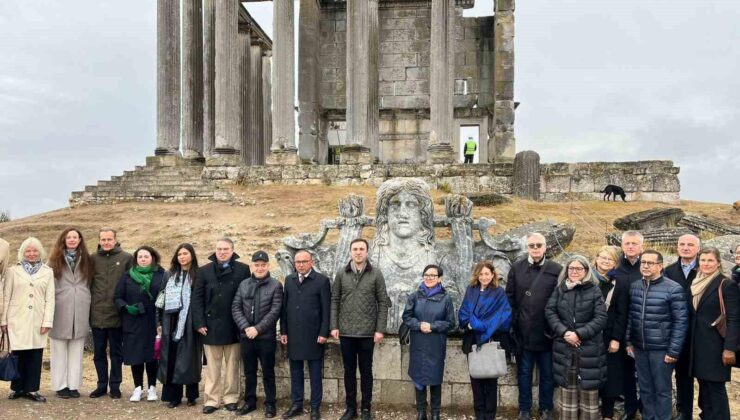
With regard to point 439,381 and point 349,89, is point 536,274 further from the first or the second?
point 349,89

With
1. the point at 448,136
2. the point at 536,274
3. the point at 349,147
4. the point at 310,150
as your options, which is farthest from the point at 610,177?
the point at 536,274

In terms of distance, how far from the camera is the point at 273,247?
48.0ft

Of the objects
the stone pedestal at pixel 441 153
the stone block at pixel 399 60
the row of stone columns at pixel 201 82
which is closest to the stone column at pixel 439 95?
the stone pedestal at pixel 441 153

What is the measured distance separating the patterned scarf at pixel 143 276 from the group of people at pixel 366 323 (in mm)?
11

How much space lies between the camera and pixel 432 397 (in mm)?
6145

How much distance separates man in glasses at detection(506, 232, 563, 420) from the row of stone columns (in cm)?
1846

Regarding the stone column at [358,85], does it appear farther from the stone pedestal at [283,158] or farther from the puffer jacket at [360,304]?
the puffer jacket at [360,304]

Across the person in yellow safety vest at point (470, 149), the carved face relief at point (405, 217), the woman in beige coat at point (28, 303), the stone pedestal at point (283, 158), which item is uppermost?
the person in yellow safety vest at point (470, 149)

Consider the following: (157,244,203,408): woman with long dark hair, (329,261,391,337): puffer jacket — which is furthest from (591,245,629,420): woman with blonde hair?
(157,244,203,408): woman with long dark hair

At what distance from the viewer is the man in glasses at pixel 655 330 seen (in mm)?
5617

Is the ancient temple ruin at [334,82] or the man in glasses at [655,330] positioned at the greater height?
the ancient temple ruin at [334,82]

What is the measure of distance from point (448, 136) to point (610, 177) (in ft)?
19.4

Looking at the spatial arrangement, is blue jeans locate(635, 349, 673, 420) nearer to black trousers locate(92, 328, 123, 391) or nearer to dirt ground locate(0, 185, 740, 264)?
black trousers locate(92, 328, 123, 391)

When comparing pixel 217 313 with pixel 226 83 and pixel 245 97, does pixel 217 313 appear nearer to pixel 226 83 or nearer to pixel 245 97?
pixel 226 83
